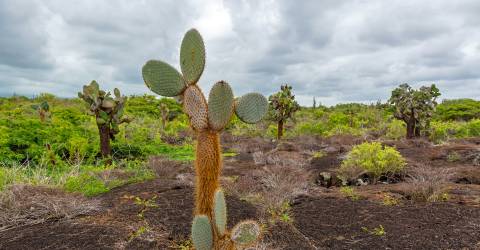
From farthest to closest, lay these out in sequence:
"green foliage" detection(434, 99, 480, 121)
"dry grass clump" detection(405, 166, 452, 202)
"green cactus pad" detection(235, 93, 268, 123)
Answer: "green foliage" detection(434, 99, 480, 121), "dry grass clump" detection(405, 166, 452, 202), "green cactus pad" detection(235, 93, 268, 123)

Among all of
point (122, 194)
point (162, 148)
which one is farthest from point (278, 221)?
point (162, 148)

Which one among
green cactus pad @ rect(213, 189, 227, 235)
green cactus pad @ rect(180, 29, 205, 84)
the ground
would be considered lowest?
the ground

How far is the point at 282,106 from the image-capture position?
18.0 m

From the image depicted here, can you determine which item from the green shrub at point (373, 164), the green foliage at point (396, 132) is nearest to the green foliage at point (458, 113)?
the green foliage at point (396, 132)

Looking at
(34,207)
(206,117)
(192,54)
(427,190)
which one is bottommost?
(34,207)

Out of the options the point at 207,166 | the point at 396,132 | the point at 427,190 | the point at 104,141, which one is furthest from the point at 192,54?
the point at 396,132

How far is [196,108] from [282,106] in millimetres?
15067

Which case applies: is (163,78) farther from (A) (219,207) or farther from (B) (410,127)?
(B) (410,127)

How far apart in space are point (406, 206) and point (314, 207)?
1.26m

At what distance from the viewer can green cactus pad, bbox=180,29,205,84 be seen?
313 centimetres

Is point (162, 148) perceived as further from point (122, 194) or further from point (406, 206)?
point (406, 206)

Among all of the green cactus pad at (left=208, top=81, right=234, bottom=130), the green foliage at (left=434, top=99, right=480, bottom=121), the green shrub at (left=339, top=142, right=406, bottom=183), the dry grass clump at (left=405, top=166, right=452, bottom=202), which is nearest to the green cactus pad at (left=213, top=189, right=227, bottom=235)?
the green cactus pad at (left=208, top=81, right=234, bottom=130)

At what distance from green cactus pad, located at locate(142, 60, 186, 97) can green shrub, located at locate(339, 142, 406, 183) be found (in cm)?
545

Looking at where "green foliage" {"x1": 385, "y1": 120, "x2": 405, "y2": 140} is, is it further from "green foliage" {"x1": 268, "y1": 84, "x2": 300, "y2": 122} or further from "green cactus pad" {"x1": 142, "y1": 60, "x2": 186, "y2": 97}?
"green cactus pad" {"x1": 142, "y1": 60, "x2": 186, "y2": 97}
